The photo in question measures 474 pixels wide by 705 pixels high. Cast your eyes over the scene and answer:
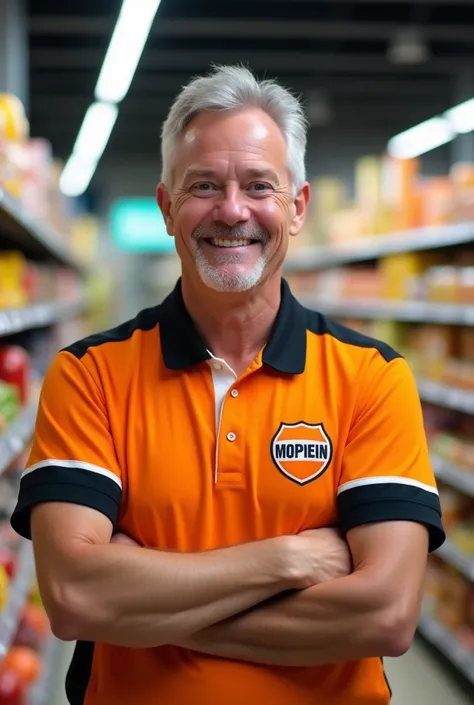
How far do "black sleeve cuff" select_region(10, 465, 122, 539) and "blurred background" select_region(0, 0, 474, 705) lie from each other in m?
1.24

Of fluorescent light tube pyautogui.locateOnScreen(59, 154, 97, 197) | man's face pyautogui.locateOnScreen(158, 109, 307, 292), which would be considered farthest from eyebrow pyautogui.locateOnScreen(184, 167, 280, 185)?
fluorescent light tube pyautogui.locateOnScreen(59, 154, 97, 197)

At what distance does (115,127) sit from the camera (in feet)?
50.5

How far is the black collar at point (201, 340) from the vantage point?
1.86 metres

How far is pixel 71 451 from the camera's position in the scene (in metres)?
1.74

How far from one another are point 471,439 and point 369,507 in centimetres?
366

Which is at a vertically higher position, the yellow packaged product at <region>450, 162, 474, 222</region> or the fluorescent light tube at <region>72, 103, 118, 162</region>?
the fluorescent light tube at <region>72, 103, 118, 162</region>

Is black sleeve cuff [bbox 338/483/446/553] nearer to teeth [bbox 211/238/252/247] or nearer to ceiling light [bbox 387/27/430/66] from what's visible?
teeth [bbox 211/238/252/247]

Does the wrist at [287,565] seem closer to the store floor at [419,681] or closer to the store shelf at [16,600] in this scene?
the store shelf at [16,600]

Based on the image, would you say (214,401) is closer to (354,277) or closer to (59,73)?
(354,277)

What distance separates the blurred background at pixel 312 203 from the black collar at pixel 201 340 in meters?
1.23

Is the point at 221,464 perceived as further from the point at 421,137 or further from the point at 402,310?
the point at 421,137

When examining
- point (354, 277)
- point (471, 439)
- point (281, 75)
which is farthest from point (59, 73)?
point (471, 439)

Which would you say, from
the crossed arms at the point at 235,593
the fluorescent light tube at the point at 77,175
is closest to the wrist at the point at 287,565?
the crossed arms at the point at 235,593

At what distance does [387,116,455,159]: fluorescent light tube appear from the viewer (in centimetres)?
1292
